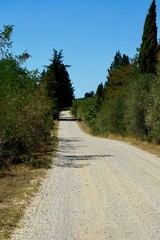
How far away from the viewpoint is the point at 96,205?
10.9 metres

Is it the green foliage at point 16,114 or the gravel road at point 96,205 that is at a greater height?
the green foliage at point 16,114

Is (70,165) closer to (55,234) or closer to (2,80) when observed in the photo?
(2,80)

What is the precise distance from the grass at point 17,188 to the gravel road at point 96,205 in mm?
229

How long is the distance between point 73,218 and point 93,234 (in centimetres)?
140

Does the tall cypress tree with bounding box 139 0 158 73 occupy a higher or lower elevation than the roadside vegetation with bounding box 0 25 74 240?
higher

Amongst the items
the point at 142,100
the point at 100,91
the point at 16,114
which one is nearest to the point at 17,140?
the point at 16,114

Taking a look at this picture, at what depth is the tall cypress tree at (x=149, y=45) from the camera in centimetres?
4163

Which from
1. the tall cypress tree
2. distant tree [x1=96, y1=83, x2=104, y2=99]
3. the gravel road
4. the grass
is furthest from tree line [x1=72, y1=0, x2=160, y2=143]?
distant tree [x1=96, y1=83, x2=104, y2=99]

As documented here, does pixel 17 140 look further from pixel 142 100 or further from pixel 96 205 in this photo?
pixel 142 100

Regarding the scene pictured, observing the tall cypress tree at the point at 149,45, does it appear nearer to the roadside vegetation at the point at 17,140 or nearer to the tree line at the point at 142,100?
the tree line at the point at 142,100

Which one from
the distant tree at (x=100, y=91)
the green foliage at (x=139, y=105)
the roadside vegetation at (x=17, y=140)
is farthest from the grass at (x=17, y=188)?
the distant tree at (x=100, y=91)

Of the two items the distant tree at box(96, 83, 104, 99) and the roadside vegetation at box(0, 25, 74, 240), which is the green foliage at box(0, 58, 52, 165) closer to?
the roadside vegetation at box(0, 25, 74, 240)

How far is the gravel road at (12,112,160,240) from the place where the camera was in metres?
8.28

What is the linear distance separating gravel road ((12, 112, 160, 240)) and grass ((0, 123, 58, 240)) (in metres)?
0.23
